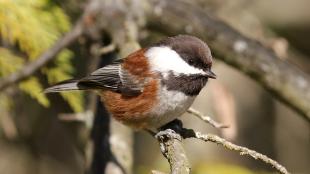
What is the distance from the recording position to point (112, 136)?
3.23 metres

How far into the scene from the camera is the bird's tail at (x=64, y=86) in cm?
333

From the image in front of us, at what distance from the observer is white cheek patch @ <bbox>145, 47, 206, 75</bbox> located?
306 centimetres

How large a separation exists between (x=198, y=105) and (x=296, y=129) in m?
1.34

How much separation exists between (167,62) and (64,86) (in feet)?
1.99

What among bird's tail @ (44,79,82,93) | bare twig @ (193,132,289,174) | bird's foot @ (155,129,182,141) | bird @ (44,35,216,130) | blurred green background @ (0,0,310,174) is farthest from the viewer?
bird's tail @ (44,79,82,93)

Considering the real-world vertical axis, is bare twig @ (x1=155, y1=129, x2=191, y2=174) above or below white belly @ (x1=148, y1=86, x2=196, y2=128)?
below

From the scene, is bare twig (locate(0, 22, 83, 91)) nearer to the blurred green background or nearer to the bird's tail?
the blurred green background

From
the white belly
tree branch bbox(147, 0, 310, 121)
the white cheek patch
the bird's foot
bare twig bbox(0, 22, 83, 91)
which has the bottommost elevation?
bare twig bbox(0, 22, 83, 91)

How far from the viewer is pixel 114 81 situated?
3.46 metres

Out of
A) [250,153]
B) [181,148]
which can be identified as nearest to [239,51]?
[181,148]

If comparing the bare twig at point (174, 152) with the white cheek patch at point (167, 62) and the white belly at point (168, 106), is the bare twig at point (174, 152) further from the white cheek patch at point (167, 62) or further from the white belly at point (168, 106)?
the white cheek patch at point (167, 62)

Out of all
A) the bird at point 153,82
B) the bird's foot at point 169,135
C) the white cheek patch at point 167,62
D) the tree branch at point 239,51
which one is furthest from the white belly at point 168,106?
the tree branch at point 239,51

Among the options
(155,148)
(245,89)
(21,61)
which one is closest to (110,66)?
(21,61)

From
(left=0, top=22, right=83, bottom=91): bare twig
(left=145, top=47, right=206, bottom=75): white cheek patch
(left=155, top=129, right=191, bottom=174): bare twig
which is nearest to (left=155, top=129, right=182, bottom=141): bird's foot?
(left=155, top=129, right=191, bottom=174): bare twig
